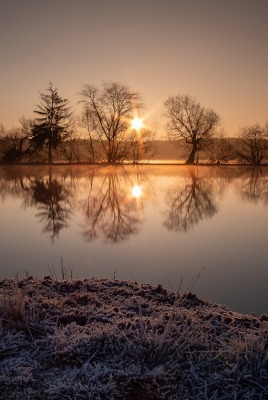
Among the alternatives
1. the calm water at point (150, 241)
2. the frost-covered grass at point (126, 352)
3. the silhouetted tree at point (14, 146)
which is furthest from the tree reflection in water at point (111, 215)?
the silhouetted tree at point (14, 146)

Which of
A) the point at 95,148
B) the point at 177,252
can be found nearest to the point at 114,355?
the point at 177,252

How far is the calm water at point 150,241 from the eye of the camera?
596 cm

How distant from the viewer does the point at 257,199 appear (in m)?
14.9

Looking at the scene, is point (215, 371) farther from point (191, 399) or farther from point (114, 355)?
point (114, 355)

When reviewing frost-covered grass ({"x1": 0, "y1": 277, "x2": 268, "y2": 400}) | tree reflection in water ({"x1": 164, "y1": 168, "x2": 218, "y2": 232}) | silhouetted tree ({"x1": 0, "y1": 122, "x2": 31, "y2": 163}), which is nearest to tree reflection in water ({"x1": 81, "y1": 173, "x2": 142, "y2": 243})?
tree reflection in water ({"x1": 164, "y1": 168, "x2": 218, "y2": 232})

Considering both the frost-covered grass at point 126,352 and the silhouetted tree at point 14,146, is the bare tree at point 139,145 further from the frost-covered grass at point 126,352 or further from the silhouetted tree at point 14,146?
the frost-covered grass at point 126,352

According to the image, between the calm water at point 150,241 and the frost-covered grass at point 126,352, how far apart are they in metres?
1.05

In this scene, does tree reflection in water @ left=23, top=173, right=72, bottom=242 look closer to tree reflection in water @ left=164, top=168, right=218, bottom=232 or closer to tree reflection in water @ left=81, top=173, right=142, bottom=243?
tree reflection in water @ left=81, top=173, right=142, bottom=243

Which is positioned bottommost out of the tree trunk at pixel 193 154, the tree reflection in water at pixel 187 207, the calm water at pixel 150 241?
the calm water at pixel 150 241

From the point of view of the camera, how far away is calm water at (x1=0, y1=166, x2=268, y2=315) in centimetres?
596

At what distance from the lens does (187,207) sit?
13.0 m

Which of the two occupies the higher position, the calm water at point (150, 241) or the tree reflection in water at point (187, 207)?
the tree reflection in water at point (187, 207)

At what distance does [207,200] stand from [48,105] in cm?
3058

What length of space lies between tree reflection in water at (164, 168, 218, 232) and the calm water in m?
0.03
